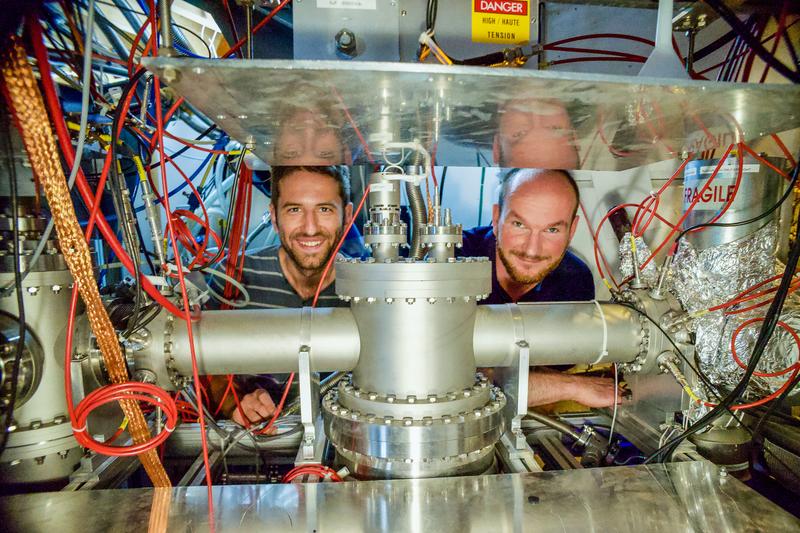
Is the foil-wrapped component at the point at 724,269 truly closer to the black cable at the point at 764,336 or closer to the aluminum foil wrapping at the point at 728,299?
the aluminum foil wrapping at the point at 728,299

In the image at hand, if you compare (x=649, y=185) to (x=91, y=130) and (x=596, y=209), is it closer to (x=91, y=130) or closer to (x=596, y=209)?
(x=596, y=209)

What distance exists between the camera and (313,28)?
82 cm

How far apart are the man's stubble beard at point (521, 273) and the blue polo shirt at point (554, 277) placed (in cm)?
1

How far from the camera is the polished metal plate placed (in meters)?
0.55

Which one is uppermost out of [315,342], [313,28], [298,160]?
[313,28]

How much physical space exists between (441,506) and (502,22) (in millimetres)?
940

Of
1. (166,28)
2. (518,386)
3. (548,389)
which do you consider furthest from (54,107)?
(548,389)

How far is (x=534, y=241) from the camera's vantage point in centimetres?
169

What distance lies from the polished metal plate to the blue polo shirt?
2.28 feet

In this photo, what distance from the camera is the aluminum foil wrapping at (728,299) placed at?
845mm

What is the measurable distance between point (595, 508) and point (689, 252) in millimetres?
619

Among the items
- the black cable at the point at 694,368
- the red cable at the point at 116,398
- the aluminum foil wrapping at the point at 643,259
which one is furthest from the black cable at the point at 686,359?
the red cable at the point at 116,398

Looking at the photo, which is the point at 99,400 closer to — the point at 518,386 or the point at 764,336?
the point at 518,386

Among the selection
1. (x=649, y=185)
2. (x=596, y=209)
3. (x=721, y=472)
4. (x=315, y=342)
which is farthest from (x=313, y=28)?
(x=649, y=185)
